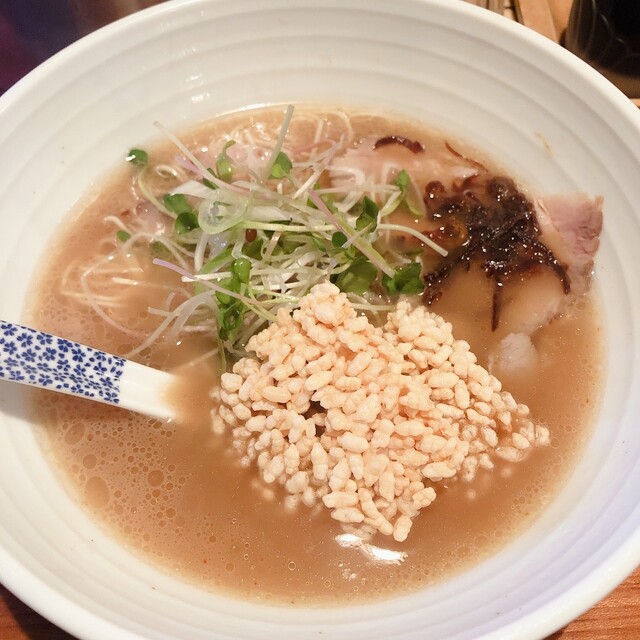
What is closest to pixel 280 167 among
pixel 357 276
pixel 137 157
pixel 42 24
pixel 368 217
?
pixel 368 217

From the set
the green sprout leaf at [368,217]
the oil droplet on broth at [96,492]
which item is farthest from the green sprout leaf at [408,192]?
the oil droplet on broth at [96,492]

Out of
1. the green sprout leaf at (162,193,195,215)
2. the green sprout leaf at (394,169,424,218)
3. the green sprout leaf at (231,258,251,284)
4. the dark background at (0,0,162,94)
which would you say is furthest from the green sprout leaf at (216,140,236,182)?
the dark background at (0,0,162,94)

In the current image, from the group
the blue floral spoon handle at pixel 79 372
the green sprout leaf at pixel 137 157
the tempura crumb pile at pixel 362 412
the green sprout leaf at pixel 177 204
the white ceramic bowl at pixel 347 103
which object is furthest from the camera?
Answer: the green sprout leaf at pixel 137 157

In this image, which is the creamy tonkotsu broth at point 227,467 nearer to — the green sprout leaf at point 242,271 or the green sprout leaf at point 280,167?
the green sprout leaf at point 242,271

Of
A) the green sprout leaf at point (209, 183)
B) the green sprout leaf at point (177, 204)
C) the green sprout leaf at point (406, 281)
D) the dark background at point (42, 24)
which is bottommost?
the green sprout leaf at point (406, 281)

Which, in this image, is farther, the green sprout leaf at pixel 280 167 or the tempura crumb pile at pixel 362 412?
the green sprout leaf at pixel 280 167
